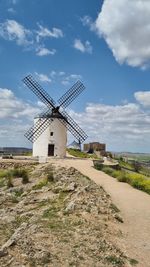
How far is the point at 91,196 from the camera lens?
65.2ft

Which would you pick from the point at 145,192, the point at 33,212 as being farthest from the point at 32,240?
the point at 145,192

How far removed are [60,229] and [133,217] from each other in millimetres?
4885

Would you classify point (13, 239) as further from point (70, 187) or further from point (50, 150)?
point (50, 150)

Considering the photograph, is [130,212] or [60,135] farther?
[60,135]

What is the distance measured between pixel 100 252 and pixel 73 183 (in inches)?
478

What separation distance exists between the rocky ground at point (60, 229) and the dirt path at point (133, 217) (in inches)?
18.5

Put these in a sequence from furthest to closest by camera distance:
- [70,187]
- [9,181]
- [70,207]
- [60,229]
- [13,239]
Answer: [9,181]
[70,187]
[70,207]
[60,229]
[13,239]

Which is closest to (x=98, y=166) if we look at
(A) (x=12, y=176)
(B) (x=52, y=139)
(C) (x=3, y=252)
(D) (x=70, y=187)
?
(A) (x=12, y=176)

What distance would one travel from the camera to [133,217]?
58.7 ft

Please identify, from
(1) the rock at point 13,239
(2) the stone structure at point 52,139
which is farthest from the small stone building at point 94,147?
(1) the rock at point 13,239

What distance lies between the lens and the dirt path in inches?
520

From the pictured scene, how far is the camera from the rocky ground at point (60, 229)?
1174 cm

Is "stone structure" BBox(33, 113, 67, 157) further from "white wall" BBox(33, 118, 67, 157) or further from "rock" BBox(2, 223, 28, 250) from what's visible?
"rock" BBox(2, 223, 28, 250)

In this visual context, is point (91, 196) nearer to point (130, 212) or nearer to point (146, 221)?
point (130, 212)
